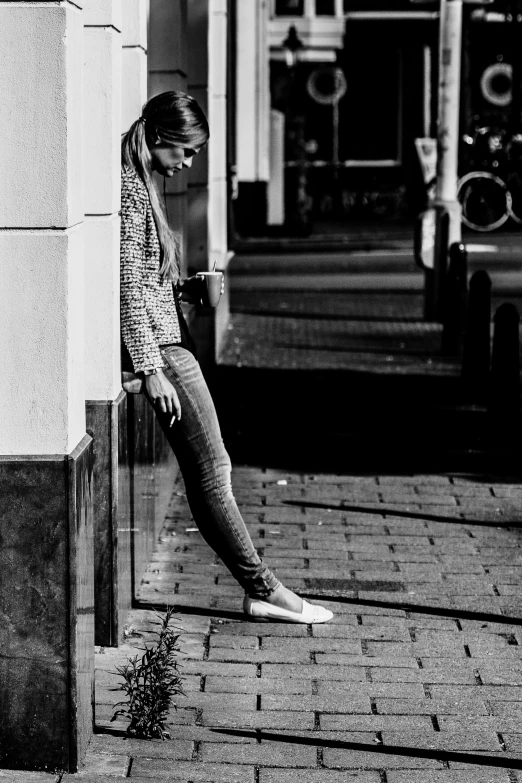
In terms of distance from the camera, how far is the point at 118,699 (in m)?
4.97

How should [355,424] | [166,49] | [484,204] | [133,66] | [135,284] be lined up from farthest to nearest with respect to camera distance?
[484,204], [355,424], [166,49], [133,66], [135,284]

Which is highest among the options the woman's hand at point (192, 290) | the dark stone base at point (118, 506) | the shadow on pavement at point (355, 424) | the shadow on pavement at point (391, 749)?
the woman's hand at point (192, 290)

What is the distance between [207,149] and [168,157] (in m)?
6.10

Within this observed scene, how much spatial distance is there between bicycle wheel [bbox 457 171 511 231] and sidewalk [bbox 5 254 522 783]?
15.8 meters

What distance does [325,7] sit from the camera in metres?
35.4

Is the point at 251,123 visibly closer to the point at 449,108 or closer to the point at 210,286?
the point at 449,108

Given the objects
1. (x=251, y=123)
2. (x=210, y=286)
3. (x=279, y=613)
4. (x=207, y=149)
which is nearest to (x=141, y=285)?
(x=210, y=286)

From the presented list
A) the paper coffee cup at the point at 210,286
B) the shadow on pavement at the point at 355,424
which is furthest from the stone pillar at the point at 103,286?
the shadow on pavement at the point at 355,424

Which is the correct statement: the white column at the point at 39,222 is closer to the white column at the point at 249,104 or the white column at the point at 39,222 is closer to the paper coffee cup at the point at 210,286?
the paper coffee cup at the point at 210,286

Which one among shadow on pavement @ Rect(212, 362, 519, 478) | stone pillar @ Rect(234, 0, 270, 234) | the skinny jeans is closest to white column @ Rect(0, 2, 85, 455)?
the skinny jeans

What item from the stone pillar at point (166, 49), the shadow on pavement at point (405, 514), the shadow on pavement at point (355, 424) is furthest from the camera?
the shadow on pavement at point (355, 424)

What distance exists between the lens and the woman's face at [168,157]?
5469 millimetres

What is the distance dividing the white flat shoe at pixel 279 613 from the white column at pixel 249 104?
718 inches

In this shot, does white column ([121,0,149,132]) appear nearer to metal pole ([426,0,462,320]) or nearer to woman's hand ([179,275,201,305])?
woman's hand ([179,275,201,305])
